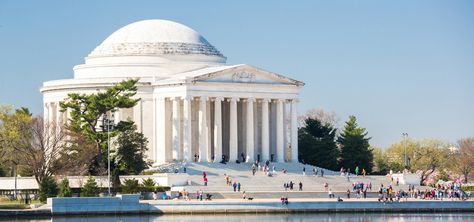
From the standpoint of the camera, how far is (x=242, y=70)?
180m

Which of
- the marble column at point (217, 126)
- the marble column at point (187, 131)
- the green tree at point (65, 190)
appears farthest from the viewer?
the marble column at point (217, 126)

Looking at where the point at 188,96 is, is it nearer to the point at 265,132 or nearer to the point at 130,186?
the point at 265,132

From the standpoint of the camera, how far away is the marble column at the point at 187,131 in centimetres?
17750

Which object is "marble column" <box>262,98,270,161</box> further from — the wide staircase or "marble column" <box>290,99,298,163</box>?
"marble column" <box>290,99,298,163</box>

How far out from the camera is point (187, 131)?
585 ft

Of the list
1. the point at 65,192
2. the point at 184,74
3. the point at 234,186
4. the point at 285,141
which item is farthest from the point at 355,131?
the point at 65,192

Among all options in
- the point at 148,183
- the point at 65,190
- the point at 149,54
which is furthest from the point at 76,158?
the point at 149,54

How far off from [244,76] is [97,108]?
18.8 metres

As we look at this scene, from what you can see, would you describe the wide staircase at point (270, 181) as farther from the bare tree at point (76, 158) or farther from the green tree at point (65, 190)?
the green tree at point (65, 190)

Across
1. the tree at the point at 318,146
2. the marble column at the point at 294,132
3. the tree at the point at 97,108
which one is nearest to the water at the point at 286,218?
the tree at the point at 97,108

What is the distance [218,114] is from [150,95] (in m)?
8.32

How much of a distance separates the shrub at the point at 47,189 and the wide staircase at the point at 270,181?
581 inches

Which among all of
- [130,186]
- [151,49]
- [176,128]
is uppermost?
[151,49]

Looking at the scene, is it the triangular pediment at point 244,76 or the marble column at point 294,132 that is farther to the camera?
the marble column at point 294,132
